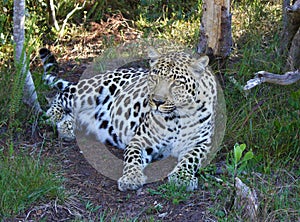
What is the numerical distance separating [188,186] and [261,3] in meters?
3.98

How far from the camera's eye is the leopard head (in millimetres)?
5730

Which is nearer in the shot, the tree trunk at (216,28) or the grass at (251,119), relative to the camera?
the grass at (251,119)

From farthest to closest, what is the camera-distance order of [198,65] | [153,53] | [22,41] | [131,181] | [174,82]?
[22,41] → [153,53] → [198,65] → [174,82] → [131,181]

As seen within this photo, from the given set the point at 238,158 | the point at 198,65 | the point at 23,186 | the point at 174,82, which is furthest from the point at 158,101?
the point at 23,186

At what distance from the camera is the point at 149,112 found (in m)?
6.32

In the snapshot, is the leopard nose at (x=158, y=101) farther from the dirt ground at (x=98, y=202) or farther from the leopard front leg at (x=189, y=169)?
the dirt ground at (x=98, y=202)

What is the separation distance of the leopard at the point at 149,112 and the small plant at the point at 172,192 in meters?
0.05

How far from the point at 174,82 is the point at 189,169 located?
78 centimetres

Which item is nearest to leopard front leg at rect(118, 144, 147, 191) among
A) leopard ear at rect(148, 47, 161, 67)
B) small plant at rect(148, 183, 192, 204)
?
small plant at rect(148, 183, 192, 204)

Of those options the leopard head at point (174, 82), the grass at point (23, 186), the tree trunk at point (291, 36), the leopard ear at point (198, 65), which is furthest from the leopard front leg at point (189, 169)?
the tree trunk at point (291, 36)

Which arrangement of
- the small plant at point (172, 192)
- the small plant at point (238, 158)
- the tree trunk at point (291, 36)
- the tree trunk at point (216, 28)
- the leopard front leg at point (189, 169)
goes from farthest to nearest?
1. the tree trunk at point (216, 28)
2. the tree trunk at point (291, 36)
3. the leopard front leg at point (189, 169)
4. the small plant at point (172, 192)
5. the small plant at point (238, 158)

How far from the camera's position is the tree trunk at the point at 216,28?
7133 millimetres

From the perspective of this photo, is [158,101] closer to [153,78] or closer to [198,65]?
[153,78]

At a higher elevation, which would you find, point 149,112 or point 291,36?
point 291,36
